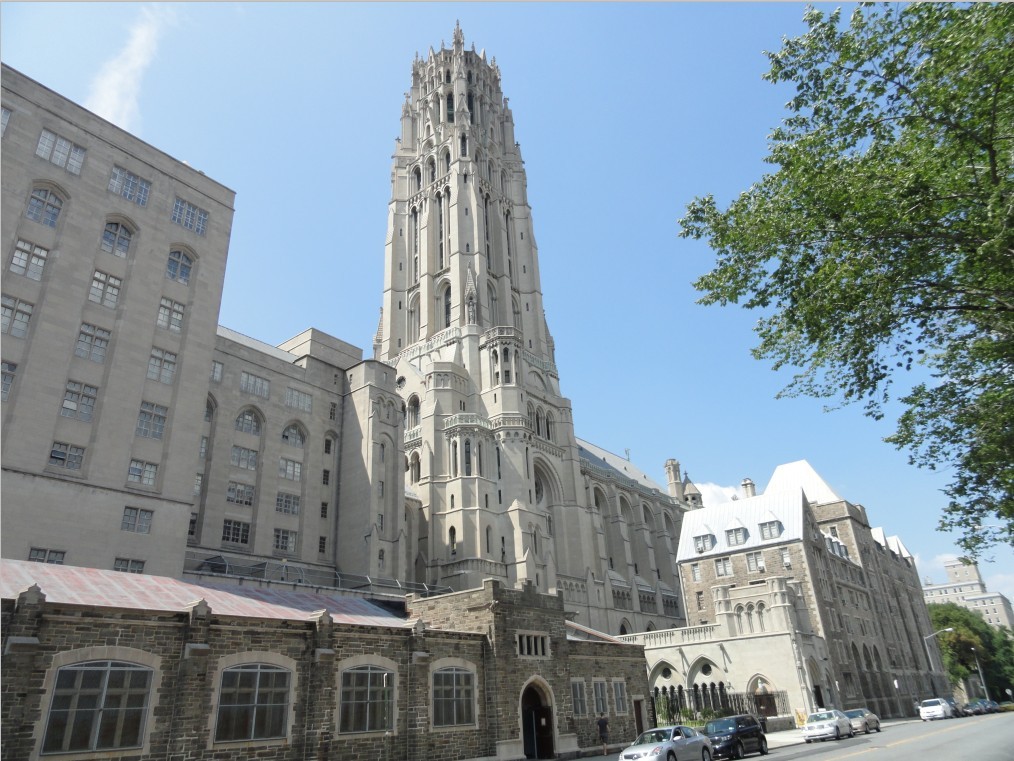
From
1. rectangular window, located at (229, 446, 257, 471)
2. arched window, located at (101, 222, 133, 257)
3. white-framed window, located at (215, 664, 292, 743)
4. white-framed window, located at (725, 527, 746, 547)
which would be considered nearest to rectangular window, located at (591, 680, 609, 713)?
white-framed window, located at (215, 664, 292, 743)

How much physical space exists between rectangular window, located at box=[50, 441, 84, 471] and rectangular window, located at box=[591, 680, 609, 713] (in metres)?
24.8

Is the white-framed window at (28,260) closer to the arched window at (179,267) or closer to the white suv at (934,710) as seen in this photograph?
the arched window at (179,267)

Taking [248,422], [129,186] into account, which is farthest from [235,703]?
[248,422]

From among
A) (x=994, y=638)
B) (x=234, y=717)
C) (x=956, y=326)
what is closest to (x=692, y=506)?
(x=994, y=638)

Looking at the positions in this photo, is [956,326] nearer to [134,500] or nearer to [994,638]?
[134,500]

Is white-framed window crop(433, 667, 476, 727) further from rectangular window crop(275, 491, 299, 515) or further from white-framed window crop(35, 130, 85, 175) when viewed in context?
white-framed window crop(35, 130, 85, 175)

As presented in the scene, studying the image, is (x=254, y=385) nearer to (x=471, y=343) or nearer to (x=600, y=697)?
(x=471, y=343)

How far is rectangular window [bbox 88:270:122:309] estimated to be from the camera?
103ft

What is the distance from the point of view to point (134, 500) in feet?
97.8

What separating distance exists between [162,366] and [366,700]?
20206mm

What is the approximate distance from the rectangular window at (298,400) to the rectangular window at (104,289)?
15.7 meters

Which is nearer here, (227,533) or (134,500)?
(134,500)

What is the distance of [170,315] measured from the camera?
3403 centimetres

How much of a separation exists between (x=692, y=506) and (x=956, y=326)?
8493 cm
